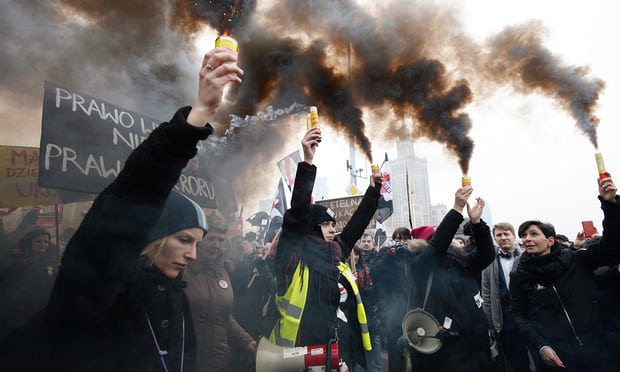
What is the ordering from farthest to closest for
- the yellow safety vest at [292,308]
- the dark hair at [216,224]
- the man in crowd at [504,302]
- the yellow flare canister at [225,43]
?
1. the man in crowd at [504,302]
2. the dark hair at [216,224]
3. the yellow safety vest at [292,308]
4. the yellow flare canister at [225,43]

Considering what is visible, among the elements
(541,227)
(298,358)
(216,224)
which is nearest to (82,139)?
(216,224)

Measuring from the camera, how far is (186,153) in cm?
120

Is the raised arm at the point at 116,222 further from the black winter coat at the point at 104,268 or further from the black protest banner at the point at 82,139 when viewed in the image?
the black protest banner at the point at 82,139

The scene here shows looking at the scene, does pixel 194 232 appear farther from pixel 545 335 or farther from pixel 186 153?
pixel 545 335

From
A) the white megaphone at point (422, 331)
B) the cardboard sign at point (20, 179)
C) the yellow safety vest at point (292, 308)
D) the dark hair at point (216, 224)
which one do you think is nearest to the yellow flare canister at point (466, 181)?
the white megaphone at point (422, 331)

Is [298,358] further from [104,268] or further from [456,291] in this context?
[456,291]

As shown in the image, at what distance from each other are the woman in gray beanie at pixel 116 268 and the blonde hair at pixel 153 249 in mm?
137

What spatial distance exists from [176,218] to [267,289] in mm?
3202

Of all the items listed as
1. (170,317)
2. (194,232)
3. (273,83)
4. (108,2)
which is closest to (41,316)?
(170,317)

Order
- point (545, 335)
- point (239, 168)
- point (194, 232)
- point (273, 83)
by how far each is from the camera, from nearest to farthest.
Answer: point (194, 232) → point (545, 335) → point (273, 83) → point (239, 168)

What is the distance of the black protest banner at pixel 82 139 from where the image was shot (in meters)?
2.50

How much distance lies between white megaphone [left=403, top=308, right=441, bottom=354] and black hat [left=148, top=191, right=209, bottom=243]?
7.65 ft

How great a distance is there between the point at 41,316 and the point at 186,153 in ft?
2.45

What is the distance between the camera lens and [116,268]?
119 cm
